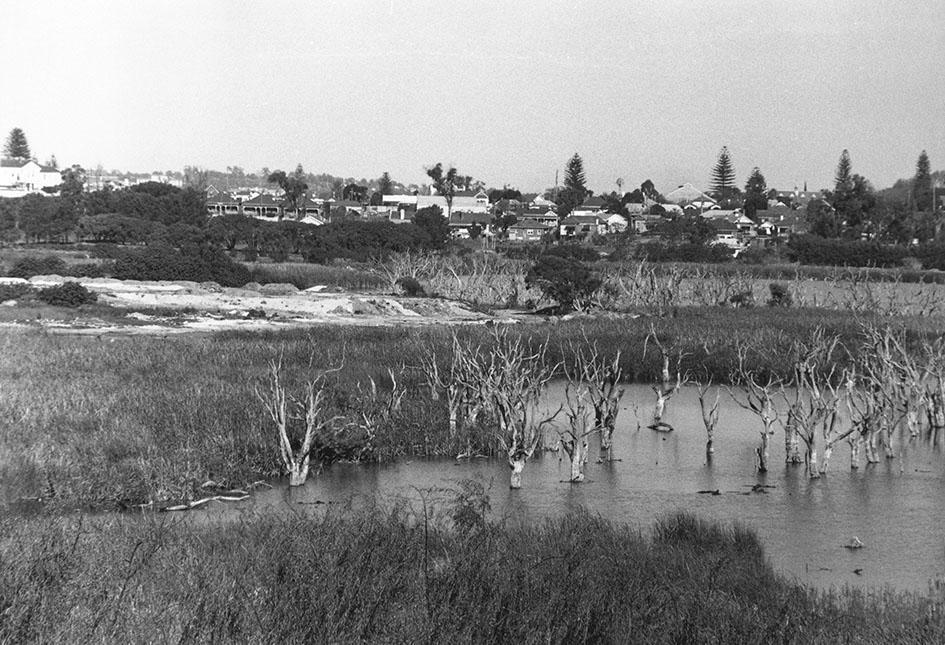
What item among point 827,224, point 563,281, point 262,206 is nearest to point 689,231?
point 827,224

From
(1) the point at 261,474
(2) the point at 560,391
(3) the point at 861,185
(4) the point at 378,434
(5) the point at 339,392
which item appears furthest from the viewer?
(3) the point at 861,185

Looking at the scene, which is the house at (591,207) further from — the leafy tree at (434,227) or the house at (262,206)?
the leafy tree at (434,227)

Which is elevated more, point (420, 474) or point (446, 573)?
point (446, 573)

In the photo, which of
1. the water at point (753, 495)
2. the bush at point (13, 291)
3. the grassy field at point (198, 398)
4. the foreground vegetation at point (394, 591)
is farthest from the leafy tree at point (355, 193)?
the foreground vegetation at point (394, 591)

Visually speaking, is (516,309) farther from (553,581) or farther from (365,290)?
(553,581)

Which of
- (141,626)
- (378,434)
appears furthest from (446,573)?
(378,434)
